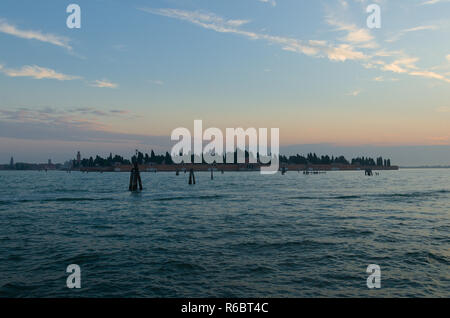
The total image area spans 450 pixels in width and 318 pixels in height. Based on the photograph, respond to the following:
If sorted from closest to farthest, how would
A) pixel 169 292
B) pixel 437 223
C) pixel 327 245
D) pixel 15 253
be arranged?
pixel 169 292 < pixel 15 253 < pixel 327 245 < pixel 437 223

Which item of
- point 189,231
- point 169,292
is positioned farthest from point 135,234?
point 169,292

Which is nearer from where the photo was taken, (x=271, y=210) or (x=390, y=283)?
(x=390, y=283)

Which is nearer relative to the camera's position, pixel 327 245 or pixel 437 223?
pixel 327 245

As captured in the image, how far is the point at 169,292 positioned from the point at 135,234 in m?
Result: 10.4

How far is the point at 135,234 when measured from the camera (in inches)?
789
